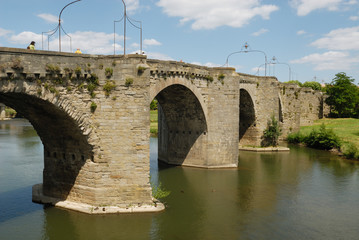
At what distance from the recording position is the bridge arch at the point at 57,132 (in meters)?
13.3

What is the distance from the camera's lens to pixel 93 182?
49.5 ft

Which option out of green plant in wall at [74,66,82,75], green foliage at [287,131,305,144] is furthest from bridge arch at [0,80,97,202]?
green foliage at [287,131,305,144]

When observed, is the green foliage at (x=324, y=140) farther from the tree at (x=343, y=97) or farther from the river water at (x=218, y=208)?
the tree at (x=343, y=97)

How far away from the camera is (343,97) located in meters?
55.0

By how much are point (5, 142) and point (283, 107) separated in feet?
105

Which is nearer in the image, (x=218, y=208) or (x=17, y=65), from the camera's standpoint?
(x=17, y=65)

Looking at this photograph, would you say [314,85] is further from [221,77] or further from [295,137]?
[221,77]

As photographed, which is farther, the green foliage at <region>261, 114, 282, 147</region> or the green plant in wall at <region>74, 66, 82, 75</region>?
the green foliage at <region>261, 114, 282, 147</region>

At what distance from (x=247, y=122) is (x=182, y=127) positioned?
11.9 m

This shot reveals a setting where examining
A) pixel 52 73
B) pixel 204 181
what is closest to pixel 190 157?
pixel 204 181

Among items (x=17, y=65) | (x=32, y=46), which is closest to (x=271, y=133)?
(x=32, y=46)

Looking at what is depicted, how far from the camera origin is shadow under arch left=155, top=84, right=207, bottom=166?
81.1 feet

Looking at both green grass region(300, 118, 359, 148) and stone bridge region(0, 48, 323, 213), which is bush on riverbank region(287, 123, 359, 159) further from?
stone bridge region(0, 48, 323, 213)

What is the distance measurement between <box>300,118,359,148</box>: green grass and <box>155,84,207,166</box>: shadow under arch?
1778 cm
